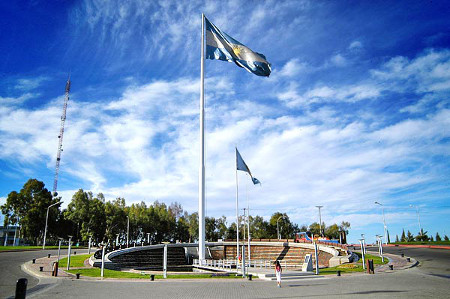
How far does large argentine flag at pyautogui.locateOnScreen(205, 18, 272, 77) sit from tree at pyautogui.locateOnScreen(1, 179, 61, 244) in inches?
2431

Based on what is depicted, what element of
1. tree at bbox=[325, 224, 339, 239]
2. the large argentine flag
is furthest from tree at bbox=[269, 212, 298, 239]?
the large argentine flag

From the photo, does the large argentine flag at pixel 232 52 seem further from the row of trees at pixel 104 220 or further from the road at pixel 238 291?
the row of trees at pixel 104 220

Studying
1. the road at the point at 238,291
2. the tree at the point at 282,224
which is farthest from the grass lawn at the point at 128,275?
the tree at the point at 282,224

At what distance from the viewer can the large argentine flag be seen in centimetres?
3041

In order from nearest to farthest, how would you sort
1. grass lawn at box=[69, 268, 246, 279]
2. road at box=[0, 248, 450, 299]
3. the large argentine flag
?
road at box=[0, 248, 450, 299]
grass lawn at box=[69, 268, 246, 279]
the large argentine flag

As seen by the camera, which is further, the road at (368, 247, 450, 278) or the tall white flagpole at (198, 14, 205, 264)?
the tall white flagpole at (198, 14, 205, 264)

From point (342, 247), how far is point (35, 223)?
66.2 m

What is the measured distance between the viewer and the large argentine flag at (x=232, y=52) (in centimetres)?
3041

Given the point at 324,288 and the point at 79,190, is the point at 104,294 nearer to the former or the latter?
the point at 324,288

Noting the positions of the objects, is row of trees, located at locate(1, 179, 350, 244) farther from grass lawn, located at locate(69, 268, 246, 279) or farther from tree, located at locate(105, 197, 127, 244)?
grass lawn, located at locate(69, 268, 246, 279)

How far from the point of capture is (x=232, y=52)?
31.8 meters

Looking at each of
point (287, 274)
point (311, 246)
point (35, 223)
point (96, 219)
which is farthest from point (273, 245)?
point (35, 223)

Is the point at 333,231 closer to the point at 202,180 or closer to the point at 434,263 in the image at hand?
the point at 434,263

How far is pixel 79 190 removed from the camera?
7744 cm
